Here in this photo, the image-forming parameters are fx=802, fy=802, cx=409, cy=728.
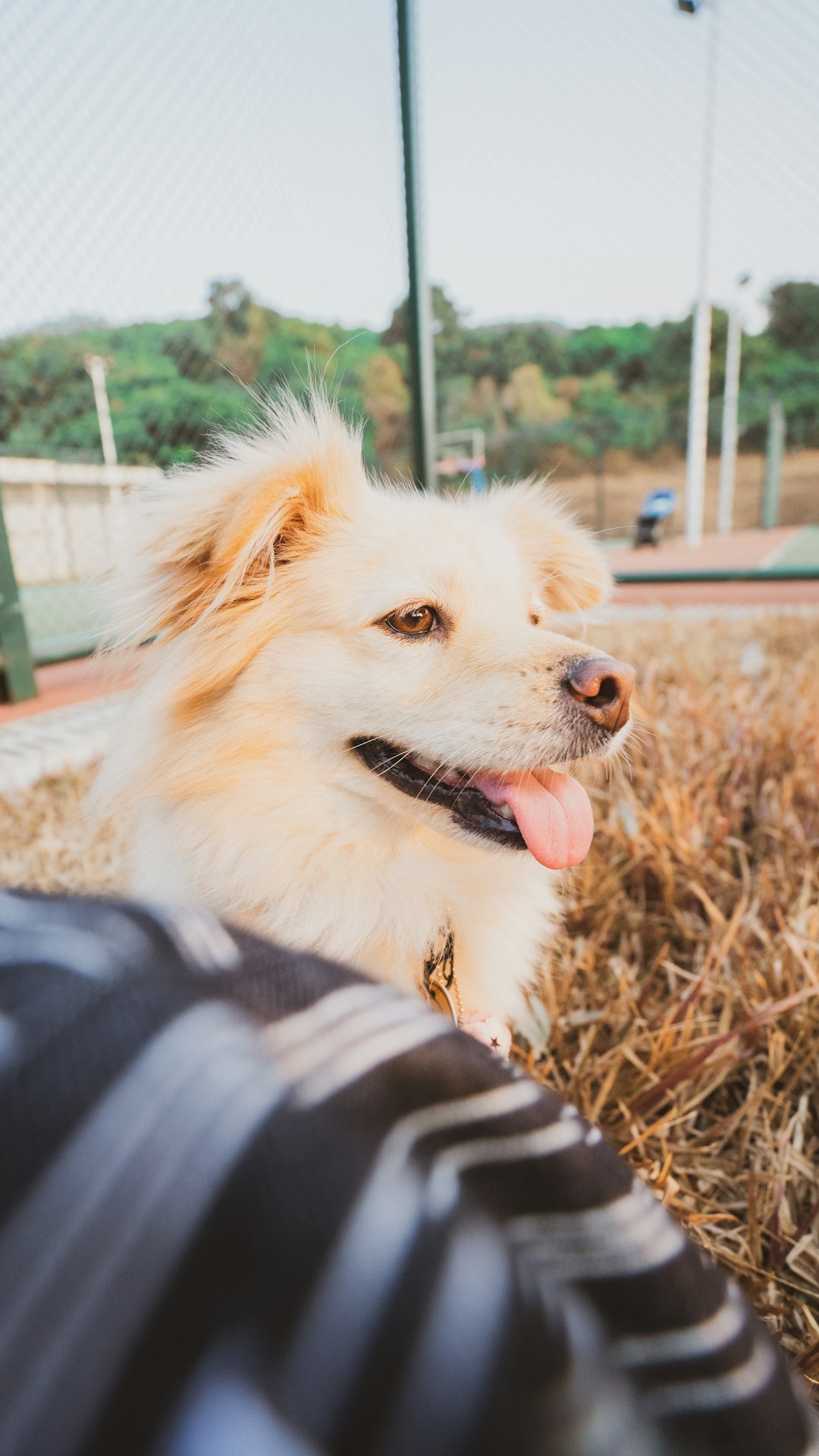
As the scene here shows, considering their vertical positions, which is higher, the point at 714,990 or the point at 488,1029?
the point at 488,1029

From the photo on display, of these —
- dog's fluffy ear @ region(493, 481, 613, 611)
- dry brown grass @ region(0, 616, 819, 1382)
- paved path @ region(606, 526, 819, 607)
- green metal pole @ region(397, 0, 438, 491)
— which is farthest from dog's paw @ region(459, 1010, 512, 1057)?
green metal pole @ region(397, 0, 438, 491)

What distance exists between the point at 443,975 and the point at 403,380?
7.24 metres

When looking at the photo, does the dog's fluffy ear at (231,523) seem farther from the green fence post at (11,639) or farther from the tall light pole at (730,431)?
the tall light pole at (730,431)

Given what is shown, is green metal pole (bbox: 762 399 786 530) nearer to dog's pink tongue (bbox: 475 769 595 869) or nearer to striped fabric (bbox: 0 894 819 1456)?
dog's pink tongue (bbox: 475 769 595 869)

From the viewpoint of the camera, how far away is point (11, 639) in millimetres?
4852

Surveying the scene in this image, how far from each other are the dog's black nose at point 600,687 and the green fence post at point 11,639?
421cm

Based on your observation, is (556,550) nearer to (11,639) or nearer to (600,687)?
(600,687)

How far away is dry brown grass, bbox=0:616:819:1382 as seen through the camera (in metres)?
1.47

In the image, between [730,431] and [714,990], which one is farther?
[730,431]

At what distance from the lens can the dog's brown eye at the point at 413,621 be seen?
164 cm

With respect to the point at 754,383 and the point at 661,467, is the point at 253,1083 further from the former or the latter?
the point at 661,467

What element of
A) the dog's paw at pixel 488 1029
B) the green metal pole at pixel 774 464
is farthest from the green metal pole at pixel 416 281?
the green metal pole at pixel 774 464

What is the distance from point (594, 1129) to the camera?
1.79 feet

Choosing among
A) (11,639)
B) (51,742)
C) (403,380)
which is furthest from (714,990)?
(403,380)
